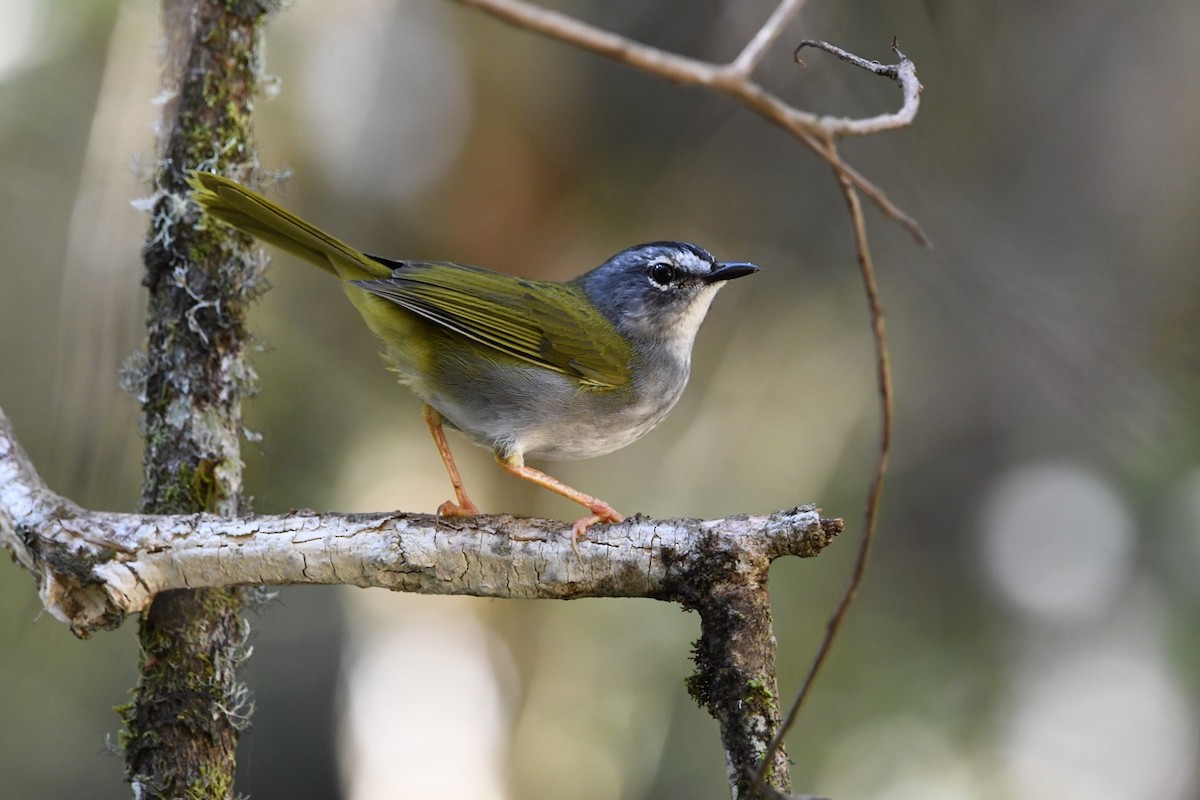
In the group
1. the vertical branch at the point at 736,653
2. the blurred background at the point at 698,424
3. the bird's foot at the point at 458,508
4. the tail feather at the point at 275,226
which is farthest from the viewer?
the blurred background at the point at 698,424

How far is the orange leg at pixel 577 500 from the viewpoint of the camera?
2.70 m

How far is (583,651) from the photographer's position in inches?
216

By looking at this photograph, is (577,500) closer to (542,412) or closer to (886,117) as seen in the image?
(542,412)

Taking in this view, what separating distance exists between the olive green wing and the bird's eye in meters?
0.26

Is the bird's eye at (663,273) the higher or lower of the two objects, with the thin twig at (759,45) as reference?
higher

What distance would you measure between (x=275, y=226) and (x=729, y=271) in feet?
5.30

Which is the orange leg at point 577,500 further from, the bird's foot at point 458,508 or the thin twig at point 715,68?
the thin twig at point 715,68

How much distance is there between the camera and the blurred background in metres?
4.83

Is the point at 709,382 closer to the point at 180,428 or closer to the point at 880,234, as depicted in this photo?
the point at 880,234

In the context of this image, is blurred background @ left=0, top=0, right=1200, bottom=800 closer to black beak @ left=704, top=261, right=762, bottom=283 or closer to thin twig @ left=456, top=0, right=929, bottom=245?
black beak @ left=704, top=261, right=762, bottom=283

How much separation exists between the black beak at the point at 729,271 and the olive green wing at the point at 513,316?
0.43 meters

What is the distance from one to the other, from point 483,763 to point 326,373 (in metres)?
2.29

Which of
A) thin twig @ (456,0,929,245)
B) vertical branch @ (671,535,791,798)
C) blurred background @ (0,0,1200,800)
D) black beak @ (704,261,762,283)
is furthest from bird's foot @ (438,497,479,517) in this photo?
thin twig @ (456,0,929,245)

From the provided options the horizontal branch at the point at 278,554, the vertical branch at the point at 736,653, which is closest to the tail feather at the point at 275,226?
the horizontal branch at the point at 278,554
